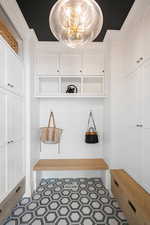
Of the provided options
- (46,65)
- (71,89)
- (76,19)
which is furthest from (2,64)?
(71,89)

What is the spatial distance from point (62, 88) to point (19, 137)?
49.9 inches

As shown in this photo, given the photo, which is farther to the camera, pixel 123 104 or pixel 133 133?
pixel 123 104

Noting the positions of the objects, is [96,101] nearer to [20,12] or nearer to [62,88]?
[62,88]

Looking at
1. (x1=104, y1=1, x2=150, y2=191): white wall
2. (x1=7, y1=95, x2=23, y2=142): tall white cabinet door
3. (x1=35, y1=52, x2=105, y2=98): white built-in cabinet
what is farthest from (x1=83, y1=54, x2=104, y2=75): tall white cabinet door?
(x1=7, y1=95, x2=23, y2=142): tall white cabinet door

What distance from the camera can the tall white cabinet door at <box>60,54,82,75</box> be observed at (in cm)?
249

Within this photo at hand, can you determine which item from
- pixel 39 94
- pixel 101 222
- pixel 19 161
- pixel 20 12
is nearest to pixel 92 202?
pixel 101 222

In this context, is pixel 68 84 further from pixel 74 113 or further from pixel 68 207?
pixel 68 207

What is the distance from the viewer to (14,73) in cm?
176

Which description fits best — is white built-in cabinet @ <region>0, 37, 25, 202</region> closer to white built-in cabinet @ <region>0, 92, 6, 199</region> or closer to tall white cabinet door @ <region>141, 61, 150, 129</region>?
white built-in cabinet @ <region>0, 92, 6, 199</region>

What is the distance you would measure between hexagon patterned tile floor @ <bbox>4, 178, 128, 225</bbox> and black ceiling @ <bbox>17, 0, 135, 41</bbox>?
2.56m

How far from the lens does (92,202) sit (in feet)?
6.29

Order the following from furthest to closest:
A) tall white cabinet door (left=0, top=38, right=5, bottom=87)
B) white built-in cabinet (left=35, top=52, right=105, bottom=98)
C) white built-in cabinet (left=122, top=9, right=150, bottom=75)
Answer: white built-in cabinet (left=35, top=52, right=105, bottom=98)
white built-in cabinet (left=122, top=9, right=150, bottom=75)
tall white cabinet door (left=0, top=38, right=5, bottom=87)

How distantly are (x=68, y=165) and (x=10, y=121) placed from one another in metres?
1.24

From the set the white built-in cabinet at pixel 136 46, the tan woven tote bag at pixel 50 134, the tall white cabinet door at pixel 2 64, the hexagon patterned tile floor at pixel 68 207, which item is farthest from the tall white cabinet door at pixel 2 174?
the white built-in cabinet at pixel 136 46
